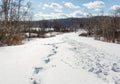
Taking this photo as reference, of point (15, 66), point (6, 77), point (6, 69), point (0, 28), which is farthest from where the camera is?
point (0, 28)

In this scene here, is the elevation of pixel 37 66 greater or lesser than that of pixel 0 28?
lesser

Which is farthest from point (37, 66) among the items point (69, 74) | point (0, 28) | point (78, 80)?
point (0, 28)

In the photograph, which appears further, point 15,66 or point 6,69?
point 15,66

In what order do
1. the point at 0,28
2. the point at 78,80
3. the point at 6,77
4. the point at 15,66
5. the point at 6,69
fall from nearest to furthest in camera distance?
1. the point at 6,77
2. the point at 78,80
3. the point at 6,69
4. the point at 15,66
5. the point at 0,28

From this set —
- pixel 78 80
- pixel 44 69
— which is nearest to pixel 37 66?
pixel 44 69

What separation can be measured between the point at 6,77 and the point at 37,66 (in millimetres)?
1563

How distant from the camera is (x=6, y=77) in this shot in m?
4.81

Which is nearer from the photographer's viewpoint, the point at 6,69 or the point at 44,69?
the point at 6,69

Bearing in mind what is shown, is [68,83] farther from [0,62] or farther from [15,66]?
[0,62]

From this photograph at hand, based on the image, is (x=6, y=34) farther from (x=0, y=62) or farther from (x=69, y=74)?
(x=69, y=74)

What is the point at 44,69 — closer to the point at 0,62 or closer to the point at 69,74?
the point at 69,74

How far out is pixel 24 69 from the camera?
567 cm

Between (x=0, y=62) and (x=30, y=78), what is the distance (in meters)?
1.84

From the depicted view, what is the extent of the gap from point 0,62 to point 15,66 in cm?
68
